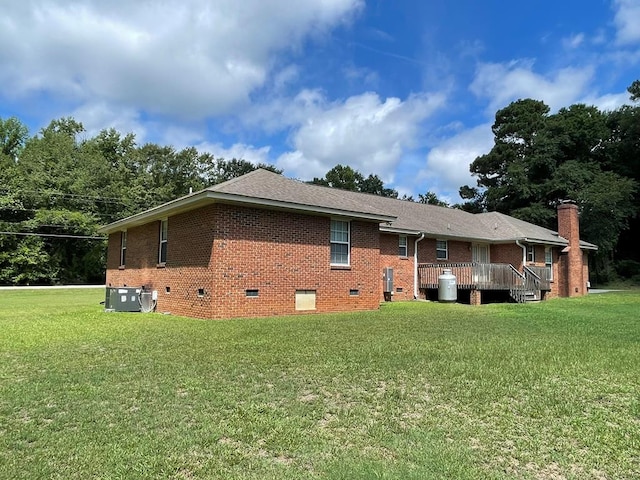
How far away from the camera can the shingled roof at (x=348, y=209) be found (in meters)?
12.8

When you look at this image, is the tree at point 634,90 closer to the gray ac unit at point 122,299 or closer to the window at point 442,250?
the window at point 442,250

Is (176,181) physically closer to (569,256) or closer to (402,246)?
(402,246)

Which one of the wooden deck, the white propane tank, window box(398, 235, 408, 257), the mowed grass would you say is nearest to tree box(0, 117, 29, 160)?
window box(398, 235, 408, 257)

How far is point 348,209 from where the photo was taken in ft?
48.3

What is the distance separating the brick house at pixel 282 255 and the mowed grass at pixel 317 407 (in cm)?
398

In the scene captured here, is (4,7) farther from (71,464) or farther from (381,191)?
(381,191)

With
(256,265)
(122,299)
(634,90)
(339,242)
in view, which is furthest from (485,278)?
(634,90)

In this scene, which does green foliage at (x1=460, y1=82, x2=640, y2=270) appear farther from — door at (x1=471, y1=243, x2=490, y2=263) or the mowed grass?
the mowed grass

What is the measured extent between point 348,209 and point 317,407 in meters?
10.5

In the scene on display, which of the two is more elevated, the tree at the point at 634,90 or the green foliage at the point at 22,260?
the tree at the point at 634,90

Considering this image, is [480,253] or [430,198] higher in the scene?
[430,198]

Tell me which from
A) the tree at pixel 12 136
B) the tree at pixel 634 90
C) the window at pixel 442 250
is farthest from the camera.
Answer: the tree at pixel 12 136

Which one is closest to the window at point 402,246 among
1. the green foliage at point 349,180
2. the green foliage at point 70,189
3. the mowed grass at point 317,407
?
the mowed grass at point 317,407

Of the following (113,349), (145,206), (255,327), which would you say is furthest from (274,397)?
(145,206)
